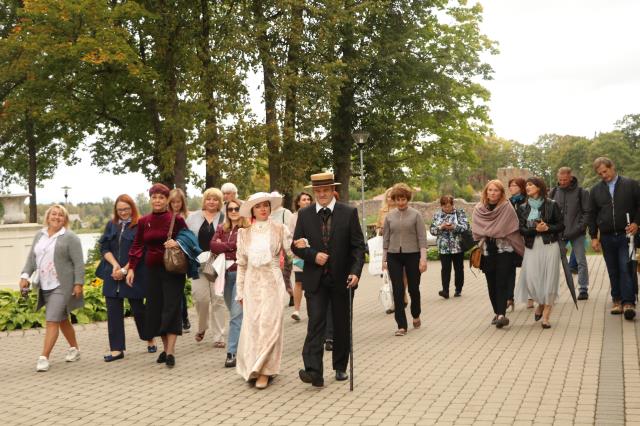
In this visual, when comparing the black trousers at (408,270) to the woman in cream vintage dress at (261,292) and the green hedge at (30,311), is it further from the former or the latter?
the green hedge at (30,311)

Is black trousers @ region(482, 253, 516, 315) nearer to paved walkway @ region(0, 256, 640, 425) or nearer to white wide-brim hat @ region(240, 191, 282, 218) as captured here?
paved walkway @ region(0, 256, 640, 425)

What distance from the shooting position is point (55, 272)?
9383 millimetres

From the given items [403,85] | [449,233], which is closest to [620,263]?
[449,233]

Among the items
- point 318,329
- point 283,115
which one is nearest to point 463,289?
point 318,329

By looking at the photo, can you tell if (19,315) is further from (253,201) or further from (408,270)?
(253,201)

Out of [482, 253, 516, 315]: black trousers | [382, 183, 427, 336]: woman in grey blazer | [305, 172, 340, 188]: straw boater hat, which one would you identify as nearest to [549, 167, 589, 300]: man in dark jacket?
[482, 253, 516, 315]: black trousers

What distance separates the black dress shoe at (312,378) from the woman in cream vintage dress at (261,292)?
322 mm

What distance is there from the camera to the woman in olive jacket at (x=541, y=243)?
35.9 ft

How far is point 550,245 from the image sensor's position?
1105 cm

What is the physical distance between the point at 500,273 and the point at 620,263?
63.3 inches

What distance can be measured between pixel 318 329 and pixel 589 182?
8896 centimetres

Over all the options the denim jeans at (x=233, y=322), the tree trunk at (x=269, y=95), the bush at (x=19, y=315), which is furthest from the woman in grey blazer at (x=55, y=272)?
the tree trunk at (x=269, y=95)

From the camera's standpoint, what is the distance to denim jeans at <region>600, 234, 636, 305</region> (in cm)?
1120

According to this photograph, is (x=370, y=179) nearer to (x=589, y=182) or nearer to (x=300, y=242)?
(x=300, y=242)
